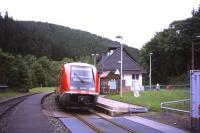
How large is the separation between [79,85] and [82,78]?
0.56m

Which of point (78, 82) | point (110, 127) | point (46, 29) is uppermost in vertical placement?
point (46, 29)

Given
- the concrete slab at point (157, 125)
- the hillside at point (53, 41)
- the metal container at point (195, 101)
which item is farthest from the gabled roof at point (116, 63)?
the metal container at point (195, 101)

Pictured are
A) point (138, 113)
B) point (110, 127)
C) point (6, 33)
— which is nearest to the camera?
point (110, 127)

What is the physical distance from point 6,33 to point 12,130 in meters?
112

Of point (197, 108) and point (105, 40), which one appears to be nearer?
point (197, 108)

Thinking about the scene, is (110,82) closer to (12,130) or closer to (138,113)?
(138,113)

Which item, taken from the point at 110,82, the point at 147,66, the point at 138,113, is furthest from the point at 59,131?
the point at 147,66

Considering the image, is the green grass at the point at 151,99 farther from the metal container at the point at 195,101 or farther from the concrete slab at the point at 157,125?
the metal container at the point at 195,101

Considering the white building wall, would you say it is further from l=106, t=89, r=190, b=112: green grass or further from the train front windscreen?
the train front windscreen

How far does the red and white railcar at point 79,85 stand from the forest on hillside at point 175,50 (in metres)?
54.2

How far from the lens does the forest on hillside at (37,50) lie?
7638 cm

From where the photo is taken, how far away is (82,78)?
96.1 ft

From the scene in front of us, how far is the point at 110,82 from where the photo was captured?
173 ft

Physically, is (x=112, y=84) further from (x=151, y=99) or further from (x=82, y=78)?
(x=82, y=78)
